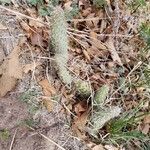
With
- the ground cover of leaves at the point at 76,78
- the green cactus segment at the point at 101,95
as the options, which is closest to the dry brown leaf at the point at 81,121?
the ground cover of leaves at the point at 76,78

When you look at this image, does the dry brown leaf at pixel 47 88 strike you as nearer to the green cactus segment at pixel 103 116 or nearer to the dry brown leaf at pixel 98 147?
the green cactus segment at pixel 103 116

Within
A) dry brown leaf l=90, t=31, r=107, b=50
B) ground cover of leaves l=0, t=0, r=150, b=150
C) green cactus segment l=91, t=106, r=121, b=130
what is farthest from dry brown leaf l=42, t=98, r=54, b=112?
dry brown leaf l=90, t=31, r=107, b=50

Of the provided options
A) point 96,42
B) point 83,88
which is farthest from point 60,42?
point 96,42

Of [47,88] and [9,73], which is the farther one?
[47,88]

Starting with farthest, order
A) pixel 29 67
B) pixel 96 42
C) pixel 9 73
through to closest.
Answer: pixel 96 42
pixel 29 67
pixel 9 73

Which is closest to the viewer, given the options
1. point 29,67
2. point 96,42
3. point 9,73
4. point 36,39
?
point 9,73

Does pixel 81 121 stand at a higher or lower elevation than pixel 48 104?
lower

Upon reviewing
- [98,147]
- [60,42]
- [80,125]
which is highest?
[60,42]

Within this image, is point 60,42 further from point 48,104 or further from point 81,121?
point 81,121

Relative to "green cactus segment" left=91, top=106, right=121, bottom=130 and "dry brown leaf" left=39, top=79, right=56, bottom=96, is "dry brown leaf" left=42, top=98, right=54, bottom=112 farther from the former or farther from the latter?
"green cactus segment" left=91, top=106, right=121, bottom=130
